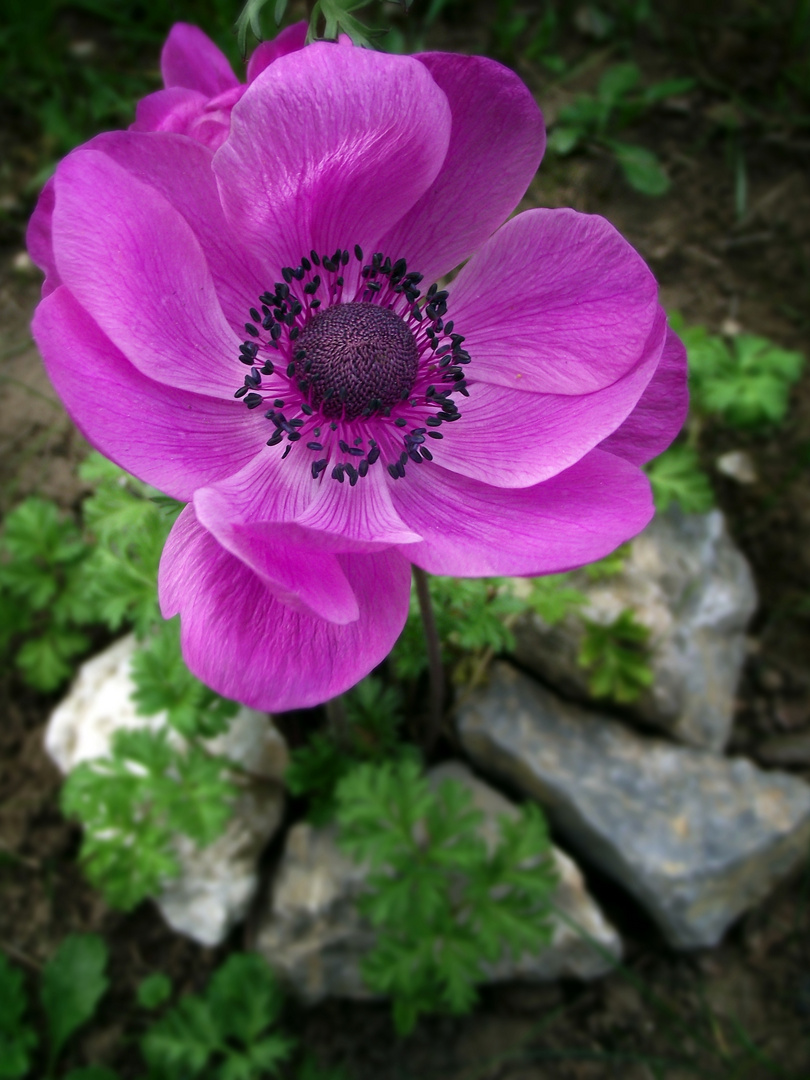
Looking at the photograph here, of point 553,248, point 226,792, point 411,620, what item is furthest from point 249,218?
point 226,792

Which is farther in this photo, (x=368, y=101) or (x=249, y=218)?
(x=249, y=218)

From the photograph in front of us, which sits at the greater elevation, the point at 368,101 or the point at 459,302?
the point at 368,101

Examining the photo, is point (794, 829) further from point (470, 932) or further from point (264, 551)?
point (264, 551)

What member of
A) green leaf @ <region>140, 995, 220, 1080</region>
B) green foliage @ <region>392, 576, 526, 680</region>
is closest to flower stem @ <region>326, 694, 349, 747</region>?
green foliage @ <region>392, 576, 526, 680</region>

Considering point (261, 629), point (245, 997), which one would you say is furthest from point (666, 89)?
point (245, 997)

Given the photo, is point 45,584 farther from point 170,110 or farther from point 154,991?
point 170,110

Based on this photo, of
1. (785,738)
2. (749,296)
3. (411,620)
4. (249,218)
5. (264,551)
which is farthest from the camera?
(749,296)

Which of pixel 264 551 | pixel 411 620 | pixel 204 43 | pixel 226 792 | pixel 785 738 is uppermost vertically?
pixel 204 43
